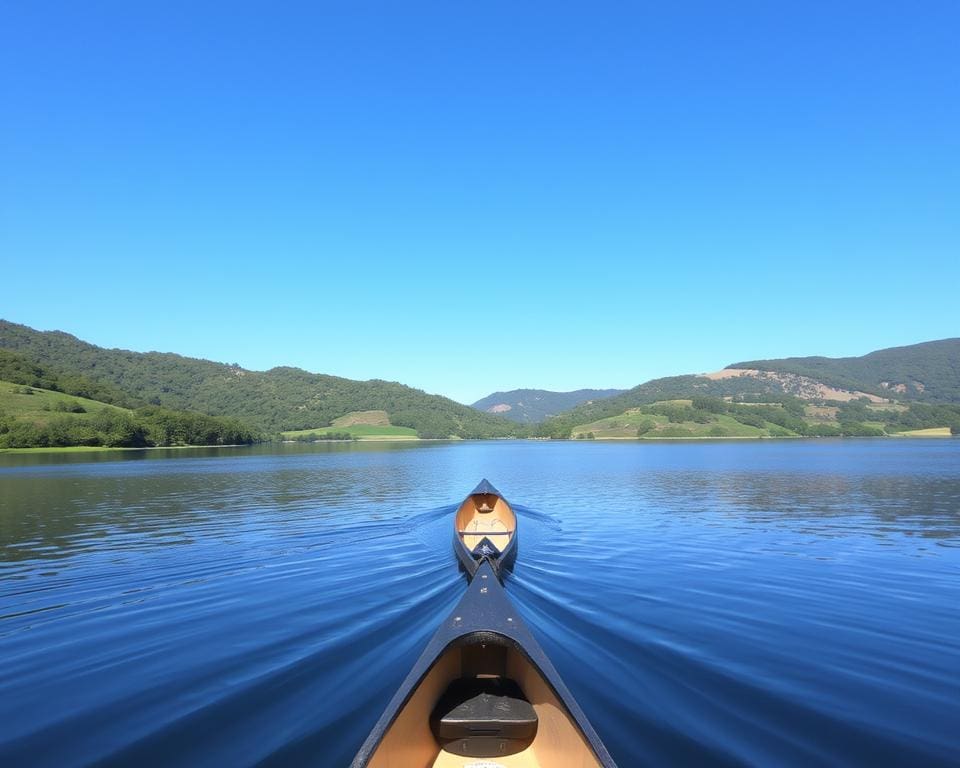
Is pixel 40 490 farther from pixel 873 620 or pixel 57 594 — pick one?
pixel 873 620

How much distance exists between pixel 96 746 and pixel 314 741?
2932 mm

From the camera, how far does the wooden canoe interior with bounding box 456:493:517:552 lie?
22.9 m

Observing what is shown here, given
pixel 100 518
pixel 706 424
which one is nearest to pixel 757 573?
pixel 100 518

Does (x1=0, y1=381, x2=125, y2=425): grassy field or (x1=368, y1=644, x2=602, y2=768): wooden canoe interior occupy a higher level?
(x1=0, y1=381, x2=125, y2=425): grassy field

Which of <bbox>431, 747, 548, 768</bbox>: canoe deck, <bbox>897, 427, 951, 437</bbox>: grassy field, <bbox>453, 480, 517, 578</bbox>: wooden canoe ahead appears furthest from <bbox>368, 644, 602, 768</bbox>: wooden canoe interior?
<bbox>897, 427, 951, 437</bbox>: grassy field

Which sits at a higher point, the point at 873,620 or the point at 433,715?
the point at 433,715

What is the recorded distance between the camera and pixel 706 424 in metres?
188

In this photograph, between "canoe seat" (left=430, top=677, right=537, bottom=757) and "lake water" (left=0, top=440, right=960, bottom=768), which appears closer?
"canoe seat" (left=430, top=677, right=537, bottom=757)

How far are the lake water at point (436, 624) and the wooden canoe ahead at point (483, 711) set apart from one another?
1.14m

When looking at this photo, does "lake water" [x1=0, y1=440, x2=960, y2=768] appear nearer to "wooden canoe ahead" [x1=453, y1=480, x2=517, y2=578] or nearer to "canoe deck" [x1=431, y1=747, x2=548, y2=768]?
"wooden canoe ahead" [x1=453, y1=480, x2=517, y2=578]

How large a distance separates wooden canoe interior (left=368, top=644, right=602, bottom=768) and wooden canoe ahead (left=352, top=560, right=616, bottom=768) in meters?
0.01

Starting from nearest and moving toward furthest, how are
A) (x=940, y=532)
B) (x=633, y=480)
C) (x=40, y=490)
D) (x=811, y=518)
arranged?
(x=940, y=532), (x=811, y=518), (x=40, y=490), (x=633, y=480)

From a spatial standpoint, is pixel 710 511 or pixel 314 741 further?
pixel 710 511

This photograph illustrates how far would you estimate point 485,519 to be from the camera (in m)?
25.5
